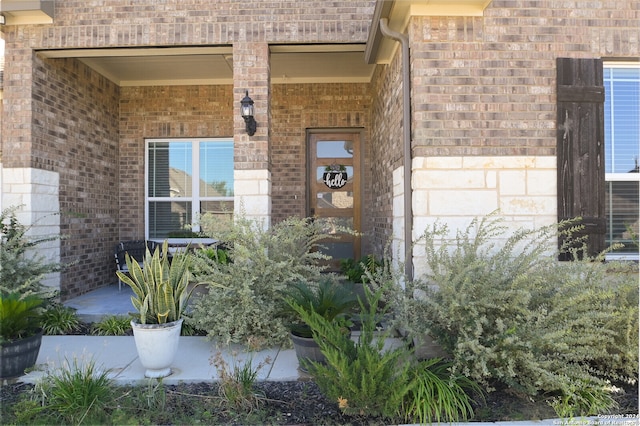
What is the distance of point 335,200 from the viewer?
279 inches

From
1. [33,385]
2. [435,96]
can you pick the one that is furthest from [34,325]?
[435,96]

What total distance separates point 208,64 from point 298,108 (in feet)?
5.02

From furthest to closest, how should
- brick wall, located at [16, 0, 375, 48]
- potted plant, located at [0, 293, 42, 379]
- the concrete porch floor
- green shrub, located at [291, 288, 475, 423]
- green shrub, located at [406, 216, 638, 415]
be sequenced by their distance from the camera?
the concrete porch floor, brick wall, located at [16, 0, 375, 48], potted plant, located at [0, 293, 42, 379], green shrub, located at [406, 216, 638, 415], green shrub, located at [291, 288, 475, 423]

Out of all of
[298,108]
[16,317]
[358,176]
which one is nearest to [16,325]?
[16,317]

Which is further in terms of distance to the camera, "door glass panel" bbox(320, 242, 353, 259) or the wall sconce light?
"door glass panel" bbox(320, 242, 353, 259)

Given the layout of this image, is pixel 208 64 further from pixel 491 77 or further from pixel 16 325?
pixel 16 325

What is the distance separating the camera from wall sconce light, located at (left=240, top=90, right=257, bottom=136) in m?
4.64

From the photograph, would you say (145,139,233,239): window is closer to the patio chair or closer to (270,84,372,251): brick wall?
the patio chair

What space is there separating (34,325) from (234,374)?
72.7 inches

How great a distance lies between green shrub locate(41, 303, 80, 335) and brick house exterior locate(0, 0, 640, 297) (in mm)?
809

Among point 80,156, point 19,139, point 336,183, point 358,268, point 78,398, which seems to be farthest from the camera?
point 336,183

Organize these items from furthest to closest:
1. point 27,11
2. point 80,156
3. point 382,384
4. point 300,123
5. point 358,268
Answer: point 300,123, point 80,156, point 358,268, point 27,11, point 382,384

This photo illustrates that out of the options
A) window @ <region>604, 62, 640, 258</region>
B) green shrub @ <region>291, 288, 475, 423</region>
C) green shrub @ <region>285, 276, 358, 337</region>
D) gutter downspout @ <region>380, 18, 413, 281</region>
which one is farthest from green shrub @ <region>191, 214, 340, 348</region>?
window @ <region>604, 62, 640, 258</region>

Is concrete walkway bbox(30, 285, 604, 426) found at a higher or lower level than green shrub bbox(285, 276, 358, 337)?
lower
